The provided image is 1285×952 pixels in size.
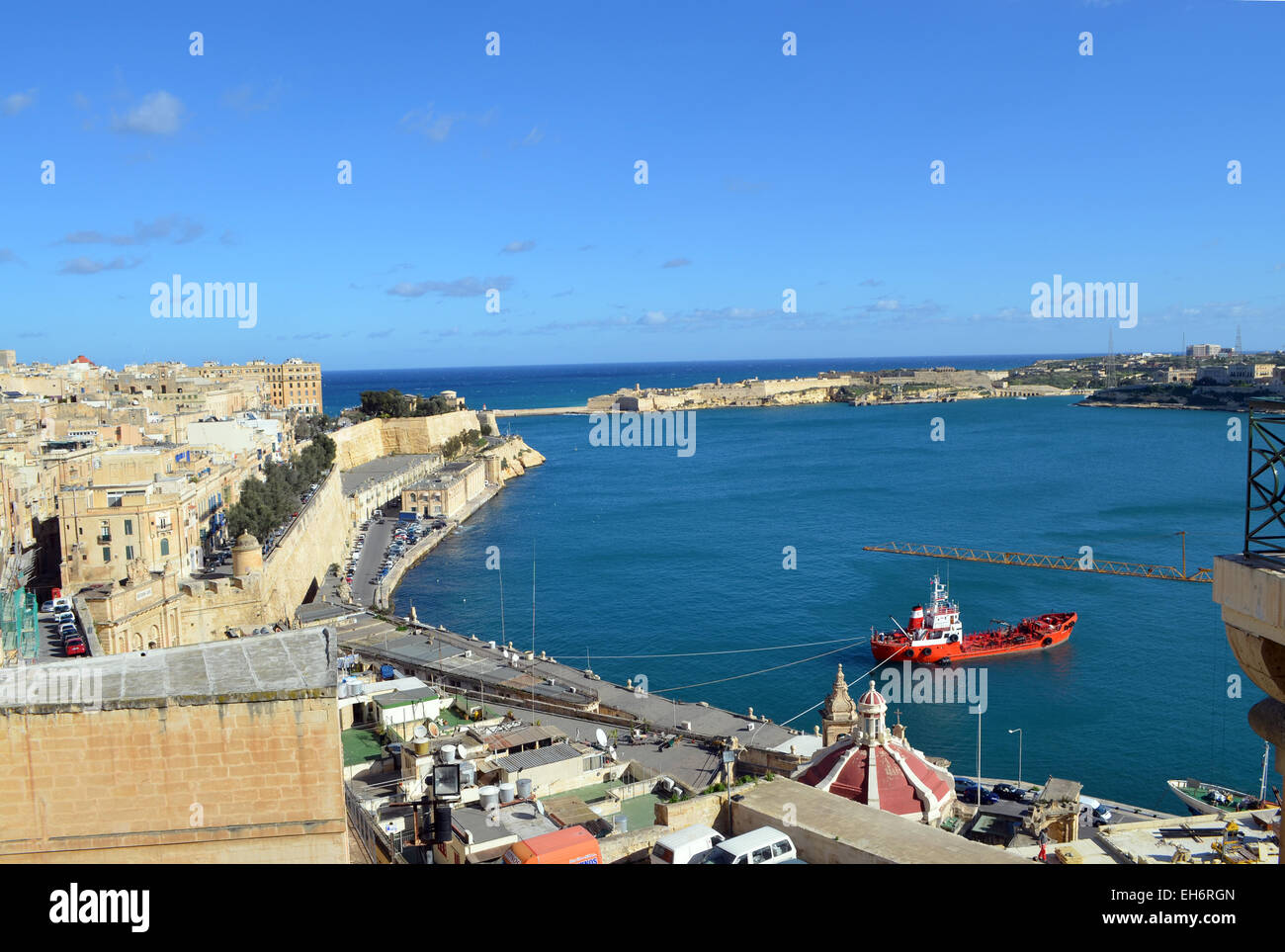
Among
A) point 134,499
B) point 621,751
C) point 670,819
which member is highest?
point 134,499

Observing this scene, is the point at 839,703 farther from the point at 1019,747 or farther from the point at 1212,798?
the point at 1019,747

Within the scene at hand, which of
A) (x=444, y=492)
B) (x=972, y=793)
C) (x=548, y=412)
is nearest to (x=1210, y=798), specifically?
(x=972, y=793)

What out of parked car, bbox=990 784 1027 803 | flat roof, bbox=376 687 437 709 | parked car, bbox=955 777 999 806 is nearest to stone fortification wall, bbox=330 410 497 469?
flat roof, bbox=376 687 437 709

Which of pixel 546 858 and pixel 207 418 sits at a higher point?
pixel 207 418

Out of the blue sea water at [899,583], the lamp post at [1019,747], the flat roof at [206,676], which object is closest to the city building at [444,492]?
the blue sea water at [899,583]
